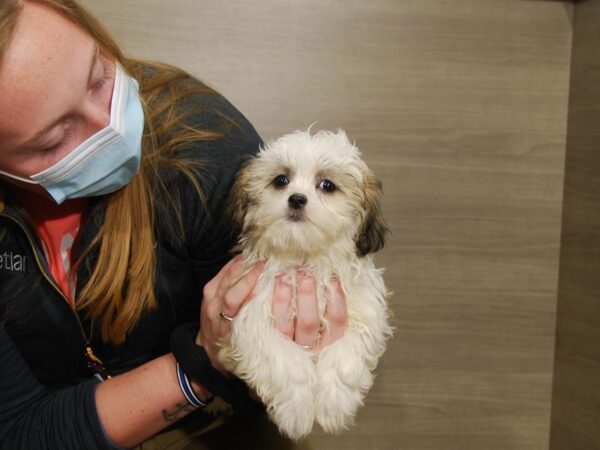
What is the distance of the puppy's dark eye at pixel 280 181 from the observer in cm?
120

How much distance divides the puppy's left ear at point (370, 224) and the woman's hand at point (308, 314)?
0.32 feet

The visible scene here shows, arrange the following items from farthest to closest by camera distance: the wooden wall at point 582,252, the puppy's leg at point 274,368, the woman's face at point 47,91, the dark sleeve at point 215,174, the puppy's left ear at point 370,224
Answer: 1. the wooden wall at point 582,252
2. the dark sleeve at point 215,174
3. the puppy's left ear at point 370,224
4. the puppy's leg at point 274,368
5. the woman's face at point 47,91

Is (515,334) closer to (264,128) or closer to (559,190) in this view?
(559,190)

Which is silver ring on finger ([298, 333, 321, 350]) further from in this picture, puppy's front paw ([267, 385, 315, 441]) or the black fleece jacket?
Answer: the black fleece jacket

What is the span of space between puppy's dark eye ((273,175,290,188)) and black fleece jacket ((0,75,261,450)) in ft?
0.53

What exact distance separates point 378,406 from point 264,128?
105 cm

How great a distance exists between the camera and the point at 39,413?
1.30m

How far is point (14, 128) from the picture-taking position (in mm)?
1036

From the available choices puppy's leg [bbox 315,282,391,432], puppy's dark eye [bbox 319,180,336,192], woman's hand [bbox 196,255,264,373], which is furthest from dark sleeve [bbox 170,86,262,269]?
puppy's leg [bbox 315,282,391,432]

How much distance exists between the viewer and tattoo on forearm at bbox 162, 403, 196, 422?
1.27 m

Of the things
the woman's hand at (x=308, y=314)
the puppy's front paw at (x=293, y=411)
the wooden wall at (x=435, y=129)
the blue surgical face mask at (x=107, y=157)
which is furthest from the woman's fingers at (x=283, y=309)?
the wooden wall at (x=435, y=129)

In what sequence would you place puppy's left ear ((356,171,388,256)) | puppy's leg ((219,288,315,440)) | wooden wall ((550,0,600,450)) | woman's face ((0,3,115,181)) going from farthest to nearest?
wooden wall ((550,0,600,450)), puppy's left ear ((356,171,388,256)), puppy's leg ((219,288,315,440)), woman's face ((0,3,115,181))

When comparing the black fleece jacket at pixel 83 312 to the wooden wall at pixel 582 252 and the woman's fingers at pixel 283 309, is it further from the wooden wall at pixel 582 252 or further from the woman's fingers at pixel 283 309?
the wooden wall at pixel 582 252

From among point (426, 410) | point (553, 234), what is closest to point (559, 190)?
point (553, 234)
